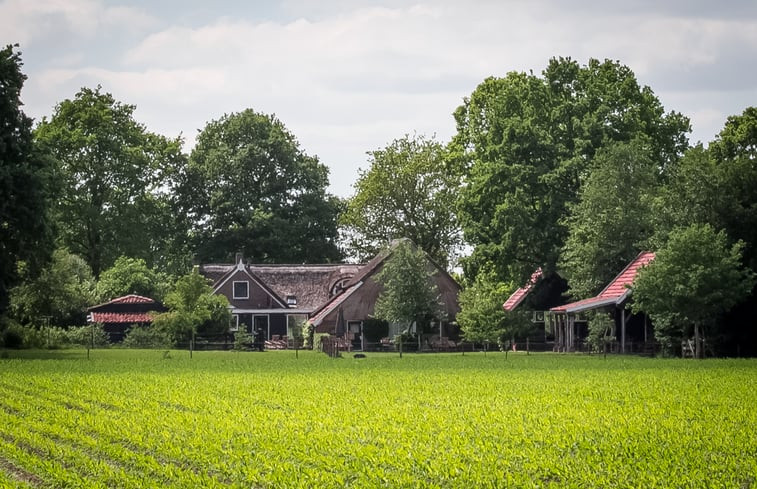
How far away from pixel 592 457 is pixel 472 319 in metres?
51.0

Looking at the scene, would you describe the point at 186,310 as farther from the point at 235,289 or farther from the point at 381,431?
the point at 381,431

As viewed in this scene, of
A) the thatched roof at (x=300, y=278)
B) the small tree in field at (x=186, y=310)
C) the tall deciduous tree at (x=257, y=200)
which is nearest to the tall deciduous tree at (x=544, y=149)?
the small tree in field at (x=186, y=310)

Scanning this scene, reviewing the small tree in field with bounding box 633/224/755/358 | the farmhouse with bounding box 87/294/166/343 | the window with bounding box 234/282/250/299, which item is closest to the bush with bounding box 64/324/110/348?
the farmhouse with bounding box 87/294/166/343

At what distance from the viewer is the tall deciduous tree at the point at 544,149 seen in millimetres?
65000

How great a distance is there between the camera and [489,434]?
20.1 metres

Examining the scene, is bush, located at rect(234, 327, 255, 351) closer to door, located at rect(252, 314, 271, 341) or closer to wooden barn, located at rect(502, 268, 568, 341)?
wooden barn, located at rect(502, 268, 568, 341)

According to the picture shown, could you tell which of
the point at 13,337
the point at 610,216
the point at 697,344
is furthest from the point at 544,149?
the point at 13,337

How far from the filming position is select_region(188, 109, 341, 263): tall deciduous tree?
330 feet

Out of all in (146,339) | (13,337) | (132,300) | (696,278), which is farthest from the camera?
(132,300)

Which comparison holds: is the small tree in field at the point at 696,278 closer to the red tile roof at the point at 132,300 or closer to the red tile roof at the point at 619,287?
the red tile roof at the point at 619,287

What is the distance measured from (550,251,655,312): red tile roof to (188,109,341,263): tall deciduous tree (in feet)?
139

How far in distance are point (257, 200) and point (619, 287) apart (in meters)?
47.1

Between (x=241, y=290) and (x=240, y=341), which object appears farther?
(x=241, y=290)

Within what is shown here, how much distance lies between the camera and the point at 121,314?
271 feet
